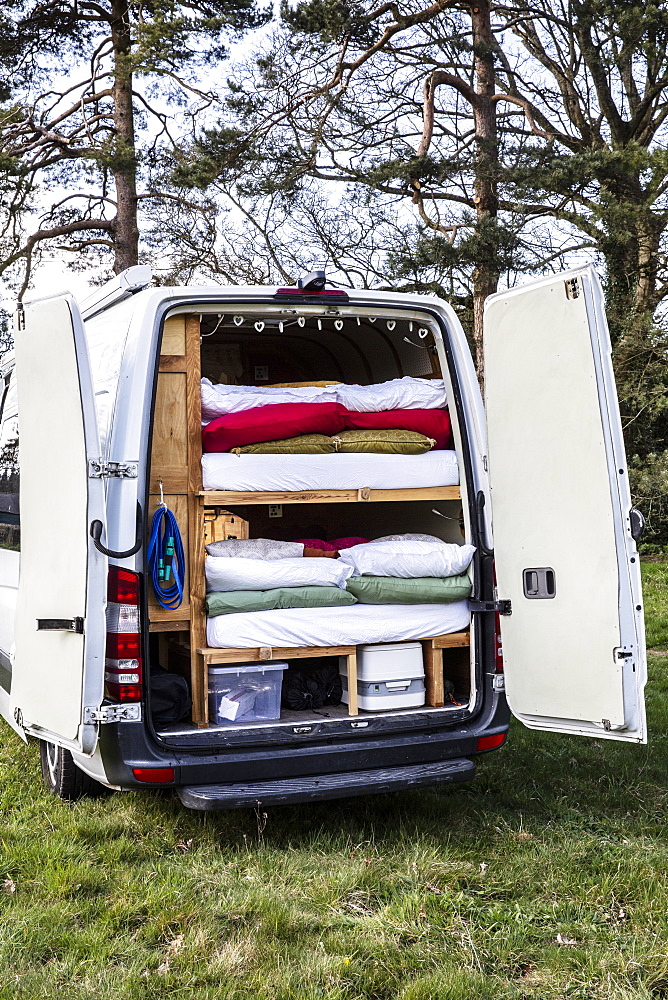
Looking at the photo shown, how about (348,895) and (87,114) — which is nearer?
(348,895)

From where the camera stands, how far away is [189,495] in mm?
4031

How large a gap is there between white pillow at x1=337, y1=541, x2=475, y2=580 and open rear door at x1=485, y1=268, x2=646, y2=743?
0.67ft

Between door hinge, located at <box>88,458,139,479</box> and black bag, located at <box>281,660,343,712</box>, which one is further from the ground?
door hinge, located at <box>88,458,139,479</box>

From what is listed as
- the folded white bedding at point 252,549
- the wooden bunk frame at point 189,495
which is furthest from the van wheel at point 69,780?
the folded white bedding at point 252,549

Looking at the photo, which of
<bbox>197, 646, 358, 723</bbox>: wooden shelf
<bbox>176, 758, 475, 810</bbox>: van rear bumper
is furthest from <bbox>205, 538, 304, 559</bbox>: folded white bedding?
<bbox>176, 758, 475, 810</bbox>: van rear bumper

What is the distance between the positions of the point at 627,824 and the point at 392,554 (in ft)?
4.99

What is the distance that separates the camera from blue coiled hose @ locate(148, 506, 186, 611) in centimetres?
383

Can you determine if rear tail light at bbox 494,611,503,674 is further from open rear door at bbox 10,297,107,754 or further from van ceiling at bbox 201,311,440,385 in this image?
open rear door at bbox 10,297,107,754

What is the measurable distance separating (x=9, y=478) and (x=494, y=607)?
2570mm

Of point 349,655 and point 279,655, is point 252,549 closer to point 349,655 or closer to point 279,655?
point 279,655

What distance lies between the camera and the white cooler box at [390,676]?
414 centimetres

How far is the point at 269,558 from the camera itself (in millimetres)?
4285

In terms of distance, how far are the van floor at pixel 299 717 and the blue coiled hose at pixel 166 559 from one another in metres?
0.49

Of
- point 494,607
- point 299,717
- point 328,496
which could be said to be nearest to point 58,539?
point 328,496
